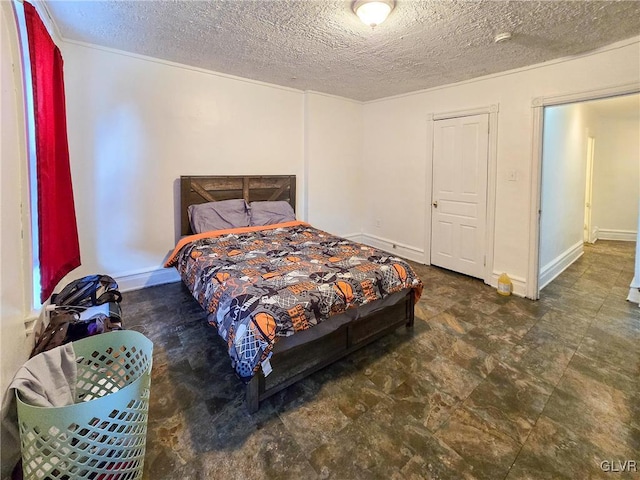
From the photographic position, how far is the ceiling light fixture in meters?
2.08

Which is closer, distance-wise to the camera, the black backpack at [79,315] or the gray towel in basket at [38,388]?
the gray towel in basket at [38,388]

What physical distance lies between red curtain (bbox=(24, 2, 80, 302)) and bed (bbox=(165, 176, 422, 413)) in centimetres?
92

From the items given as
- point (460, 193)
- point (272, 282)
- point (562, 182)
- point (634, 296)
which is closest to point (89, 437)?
point (272, 282)

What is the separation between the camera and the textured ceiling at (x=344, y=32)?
2.23 meters

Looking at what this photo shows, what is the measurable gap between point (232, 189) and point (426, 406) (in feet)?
10.4

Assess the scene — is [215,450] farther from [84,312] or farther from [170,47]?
Answer: [170,47]

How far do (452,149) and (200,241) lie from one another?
127 inches

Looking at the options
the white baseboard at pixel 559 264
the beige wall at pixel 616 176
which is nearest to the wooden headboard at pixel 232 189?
the white baseboard at pixel 559 264

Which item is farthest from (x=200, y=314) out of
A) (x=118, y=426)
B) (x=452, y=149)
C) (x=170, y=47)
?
(x=452, y=149)

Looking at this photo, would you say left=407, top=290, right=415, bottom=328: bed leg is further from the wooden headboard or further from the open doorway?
the wooden headboard

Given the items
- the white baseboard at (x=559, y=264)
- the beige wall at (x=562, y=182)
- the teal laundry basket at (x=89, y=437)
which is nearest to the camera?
the teal laundry basket at (x=89, y=437)

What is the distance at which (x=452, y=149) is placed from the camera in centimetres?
404

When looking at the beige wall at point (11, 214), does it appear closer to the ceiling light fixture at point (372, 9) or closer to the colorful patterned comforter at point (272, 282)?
the colorful patterned comforter at point (272, 282)

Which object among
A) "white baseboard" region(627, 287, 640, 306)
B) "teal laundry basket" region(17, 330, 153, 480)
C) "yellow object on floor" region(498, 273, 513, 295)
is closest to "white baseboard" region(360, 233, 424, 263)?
"yellow object on floor" region(498, 273, 513, 295)
